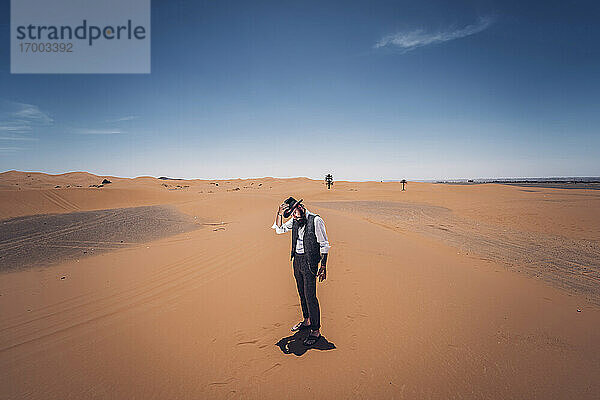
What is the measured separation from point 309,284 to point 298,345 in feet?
2.91

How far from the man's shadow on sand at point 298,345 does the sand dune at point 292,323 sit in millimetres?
24

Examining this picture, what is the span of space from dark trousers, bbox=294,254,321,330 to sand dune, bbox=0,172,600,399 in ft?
1.35

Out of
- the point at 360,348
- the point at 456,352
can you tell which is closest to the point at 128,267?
the point at 360,348

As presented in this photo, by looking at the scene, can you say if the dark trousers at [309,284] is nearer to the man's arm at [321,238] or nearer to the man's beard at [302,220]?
the man's arm at [321,238]

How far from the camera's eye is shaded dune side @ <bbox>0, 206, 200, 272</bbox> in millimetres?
8289

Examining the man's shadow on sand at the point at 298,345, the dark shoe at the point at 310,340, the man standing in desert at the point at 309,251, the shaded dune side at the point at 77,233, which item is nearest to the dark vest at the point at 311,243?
the man standing in desert at the point at 309,251

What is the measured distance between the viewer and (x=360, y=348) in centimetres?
360

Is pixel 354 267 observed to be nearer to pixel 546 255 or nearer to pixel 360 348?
pixel 360 348

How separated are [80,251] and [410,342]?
396 inches

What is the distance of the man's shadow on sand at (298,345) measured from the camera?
11.8ft

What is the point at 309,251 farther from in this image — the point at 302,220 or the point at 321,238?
the point at 302,220

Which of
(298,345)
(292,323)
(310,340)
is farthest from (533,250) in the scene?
(298,345)

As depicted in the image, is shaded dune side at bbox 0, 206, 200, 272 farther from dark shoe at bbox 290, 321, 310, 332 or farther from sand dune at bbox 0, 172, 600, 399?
dark shoe at bbox 290, 321, 310, 332

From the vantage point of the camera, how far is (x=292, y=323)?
429cm
